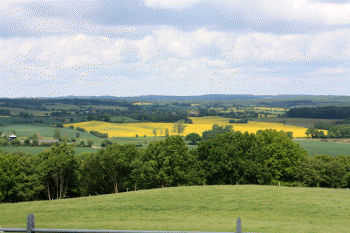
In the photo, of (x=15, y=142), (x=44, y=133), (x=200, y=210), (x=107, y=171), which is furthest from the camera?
(x=44, y=133)

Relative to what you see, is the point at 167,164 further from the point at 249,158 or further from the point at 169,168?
the point at 249,158

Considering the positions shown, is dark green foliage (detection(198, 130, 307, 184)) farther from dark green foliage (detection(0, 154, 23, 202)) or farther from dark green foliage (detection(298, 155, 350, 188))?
dark green foliage (detection(0, 154, 23, 202))

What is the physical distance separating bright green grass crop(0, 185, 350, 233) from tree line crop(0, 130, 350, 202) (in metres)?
19.0

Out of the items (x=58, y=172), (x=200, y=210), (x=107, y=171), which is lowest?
(x=107, y=171)

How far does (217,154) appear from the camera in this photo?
220ft

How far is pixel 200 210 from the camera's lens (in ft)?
A: 106

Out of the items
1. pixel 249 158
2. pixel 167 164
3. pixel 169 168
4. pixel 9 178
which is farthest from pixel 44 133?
pixel 249 158

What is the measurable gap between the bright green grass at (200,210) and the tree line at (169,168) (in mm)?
19034

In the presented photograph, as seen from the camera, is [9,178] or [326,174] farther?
[326,174]

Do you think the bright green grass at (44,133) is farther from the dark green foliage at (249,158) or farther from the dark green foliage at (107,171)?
the dark green foliage at (249,158)

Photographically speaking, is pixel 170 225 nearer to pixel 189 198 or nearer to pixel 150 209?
pixel 150 209

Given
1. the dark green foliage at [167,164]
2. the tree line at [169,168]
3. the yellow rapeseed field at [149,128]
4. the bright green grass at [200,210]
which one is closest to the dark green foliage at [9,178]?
the tree line at [169,168]

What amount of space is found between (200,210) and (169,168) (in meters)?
31.1

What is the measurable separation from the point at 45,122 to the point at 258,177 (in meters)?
150
